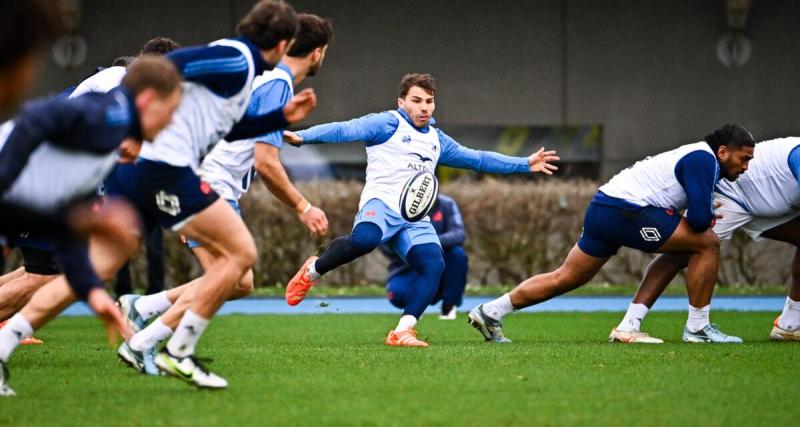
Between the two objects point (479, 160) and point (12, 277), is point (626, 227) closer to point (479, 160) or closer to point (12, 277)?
point (479, 160)

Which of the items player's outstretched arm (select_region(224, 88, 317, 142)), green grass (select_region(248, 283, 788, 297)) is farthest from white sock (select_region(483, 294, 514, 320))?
green grass (select_region(248, 283, 788, 297))

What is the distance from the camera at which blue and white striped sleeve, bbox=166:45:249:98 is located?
257 inches

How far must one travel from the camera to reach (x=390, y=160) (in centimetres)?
978

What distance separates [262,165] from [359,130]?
195 cm

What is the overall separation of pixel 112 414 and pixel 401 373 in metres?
2.07

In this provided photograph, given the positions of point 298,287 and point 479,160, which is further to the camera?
point 479,160

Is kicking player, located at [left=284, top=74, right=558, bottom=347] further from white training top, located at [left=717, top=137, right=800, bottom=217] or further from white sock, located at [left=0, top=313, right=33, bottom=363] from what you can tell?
white sock, located at [left=0, top=313, right=33, bottom=363]

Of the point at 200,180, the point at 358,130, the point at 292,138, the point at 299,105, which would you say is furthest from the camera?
the point at 358,130

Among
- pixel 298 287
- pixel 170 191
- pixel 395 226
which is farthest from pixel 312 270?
pixel 170 191

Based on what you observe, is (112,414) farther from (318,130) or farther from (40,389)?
(318,130)

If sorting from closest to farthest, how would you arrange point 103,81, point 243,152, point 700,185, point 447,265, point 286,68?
point 286,68, point 243,152, point 103,81, point 700,185, point 447,265

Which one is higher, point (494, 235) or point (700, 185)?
point (700, 185)

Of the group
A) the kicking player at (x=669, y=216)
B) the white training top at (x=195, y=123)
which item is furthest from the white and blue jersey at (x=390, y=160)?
the white training top at (x=195, y=123)

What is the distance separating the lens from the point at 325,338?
10945 millimetres
